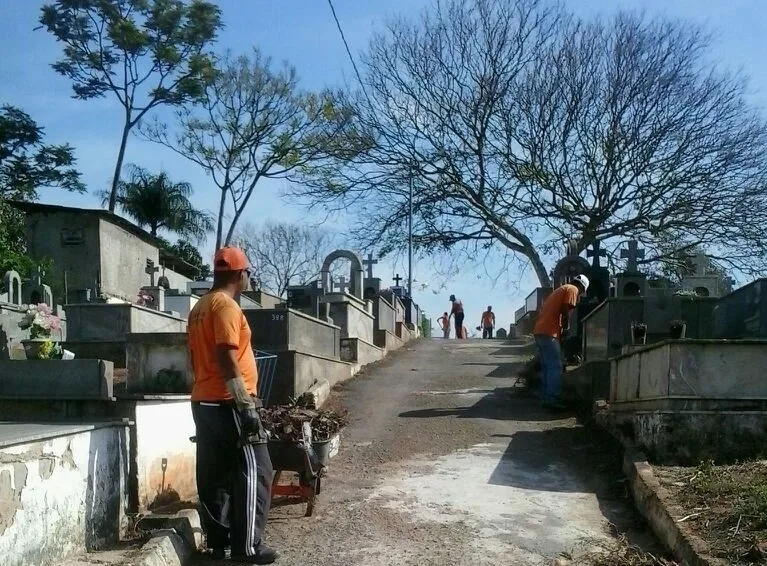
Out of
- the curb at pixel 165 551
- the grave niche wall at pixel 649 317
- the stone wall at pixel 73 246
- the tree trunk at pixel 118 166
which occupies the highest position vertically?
the tree trunk at pixel 118 166

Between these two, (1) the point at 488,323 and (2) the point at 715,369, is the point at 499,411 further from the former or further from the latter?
(1) the point at 488,323

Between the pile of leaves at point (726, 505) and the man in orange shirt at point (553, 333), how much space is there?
393cm

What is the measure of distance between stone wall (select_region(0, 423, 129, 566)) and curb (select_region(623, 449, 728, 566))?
3.43 meters

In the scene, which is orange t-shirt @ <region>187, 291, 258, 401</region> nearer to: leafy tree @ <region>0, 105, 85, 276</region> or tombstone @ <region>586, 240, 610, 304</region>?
tombstone @ <region>586, 240, 610, 304</region>

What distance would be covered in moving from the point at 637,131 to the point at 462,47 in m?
5.37

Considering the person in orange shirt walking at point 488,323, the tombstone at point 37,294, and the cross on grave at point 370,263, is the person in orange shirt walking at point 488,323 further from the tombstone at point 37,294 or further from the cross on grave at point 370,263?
the tombstone at point 37,294

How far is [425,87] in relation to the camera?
23.9 meters

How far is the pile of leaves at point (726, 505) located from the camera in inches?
177

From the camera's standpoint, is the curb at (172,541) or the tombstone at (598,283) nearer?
the curb at (172,541)

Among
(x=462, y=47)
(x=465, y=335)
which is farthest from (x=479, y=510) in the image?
(x=465, y=335)

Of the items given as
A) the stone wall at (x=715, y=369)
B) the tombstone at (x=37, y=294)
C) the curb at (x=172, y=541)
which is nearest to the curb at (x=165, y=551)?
the curb at (x=172, y=541)

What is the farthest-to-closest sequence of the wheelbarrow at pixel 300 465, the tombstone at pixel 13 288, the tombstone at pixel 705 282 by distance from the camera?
1. the tombstone at pixel 705 282
2. the tombstone at pixel 13 288
3. the wheelbarrow at pixel 300 465

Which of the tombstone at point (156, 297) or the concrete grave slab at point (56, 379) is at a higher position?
the tombstone at point (156, 297)

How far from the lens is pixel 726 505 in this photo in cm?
527
